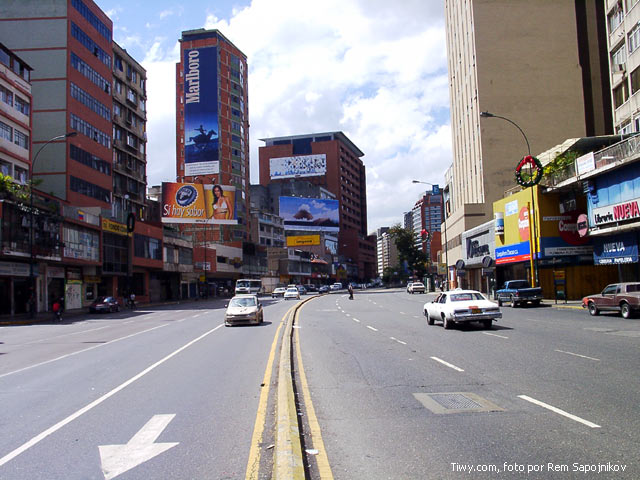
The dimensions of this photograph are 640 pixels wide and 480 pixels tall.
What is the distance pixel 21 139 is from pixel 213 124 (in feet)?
188

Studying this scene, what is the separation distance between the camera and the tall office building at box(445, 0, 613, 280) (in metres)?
59.4

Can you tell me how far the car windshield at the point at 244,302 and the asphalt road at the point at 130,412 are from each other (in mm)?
9246

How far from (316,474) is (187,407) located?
12.0ft

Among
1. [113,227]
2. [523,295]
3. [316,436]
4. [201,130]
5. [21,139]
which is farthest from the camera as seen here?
[201,130]

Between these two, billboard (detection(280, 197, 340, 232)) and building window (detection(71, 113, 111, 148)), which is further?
billboard (detection(280, 197, 340, 232))

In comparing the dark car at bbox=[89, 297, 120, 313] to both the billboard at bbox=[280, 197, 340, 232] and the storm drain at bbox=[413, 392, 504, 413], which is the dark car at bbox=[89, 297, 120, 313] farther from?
the billboard at bbox=[280, 197, 340, 232]

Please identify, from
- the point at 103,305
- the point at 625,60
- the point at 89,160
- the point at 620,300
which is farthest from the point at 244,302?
the point at 89,160

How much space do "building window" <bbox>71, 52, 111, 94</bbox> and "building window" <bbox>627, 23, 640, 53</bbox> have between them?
48197mm

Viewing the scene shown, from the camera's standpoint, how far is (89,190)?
5534 cm

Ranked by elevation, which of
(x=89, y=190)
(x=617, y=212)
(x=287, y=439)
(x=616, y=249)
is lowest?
(x=287, y=439)

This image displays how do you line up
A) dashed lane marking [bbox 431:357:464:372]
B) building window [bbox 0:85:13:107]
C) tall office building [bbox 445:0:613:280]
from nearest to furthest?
1. dashed lane marking [bbox 431:357:464:372]
2. building window [bbox 0:85:13:107]
3. tall office building [bbox 445:0:613:280]

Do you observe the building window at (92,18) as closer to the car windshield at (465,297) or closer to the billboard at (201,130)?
the billboard at (201,130)

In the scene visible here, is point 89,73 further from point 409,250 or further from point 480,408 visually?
point 409,250

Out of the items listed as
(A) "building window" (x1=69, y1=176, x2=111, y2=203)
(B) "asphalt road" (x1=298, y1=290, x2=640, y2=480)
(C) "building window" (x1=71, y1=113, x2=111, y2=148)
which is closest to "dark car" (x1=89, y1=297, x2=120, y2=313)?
(A) "building window" (x1=69, y1=176, x2=111, y2=203)
